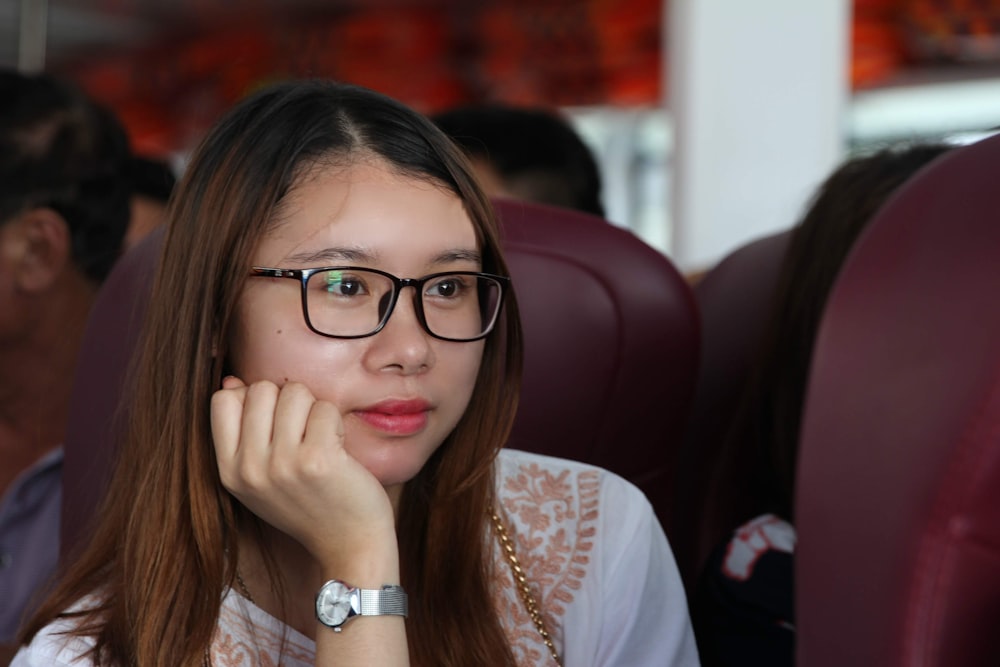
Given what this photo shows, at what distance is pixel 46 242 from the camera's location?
2.08 metres

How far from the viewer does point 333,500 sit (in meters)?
1.12

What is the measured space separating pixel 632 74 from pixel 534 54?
57cm

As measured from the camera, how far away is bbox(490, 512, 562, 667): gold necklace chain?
4.24 feet

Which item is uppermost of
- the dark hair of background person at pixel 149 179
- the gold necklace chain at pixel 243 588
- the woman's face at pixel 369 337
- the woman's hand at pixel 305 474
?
the dark hair of background person at pixel 149 179

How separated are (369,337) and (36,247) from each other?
3.79ft

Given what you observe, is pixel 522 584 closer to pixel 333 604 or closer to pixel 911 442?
pixel 333 604

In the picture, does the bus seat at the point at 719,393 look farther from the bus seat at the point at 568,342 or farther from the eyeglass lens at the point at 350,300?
the eyeglass lens at the point at 350,300

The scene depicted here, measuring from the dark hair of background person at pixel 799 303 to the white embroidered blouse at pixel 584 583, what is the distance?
12.8 inches

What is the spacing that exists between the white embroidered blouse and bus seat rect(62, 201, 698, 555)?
14cm

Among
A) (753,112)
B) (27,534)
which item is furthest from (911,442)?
(753,112)

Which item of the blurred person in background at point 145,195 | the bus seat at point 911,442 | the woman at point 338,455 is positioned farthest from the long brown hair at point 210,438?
the blurred person in background at point 145,195

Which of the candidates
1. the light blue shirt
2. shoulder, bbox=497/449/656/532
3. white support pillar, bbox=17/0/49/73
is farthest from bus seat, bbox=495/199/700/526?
white support pillar, bbox=17/0/49/73

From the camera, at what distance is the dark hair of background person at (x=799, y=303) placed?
1580 mm

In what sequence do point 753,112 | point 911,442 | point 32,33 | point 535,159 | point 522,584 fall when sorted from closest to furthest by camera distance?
point 911,442 → point 522,584 → point 535,159 → point 753,112 → point 32,33
